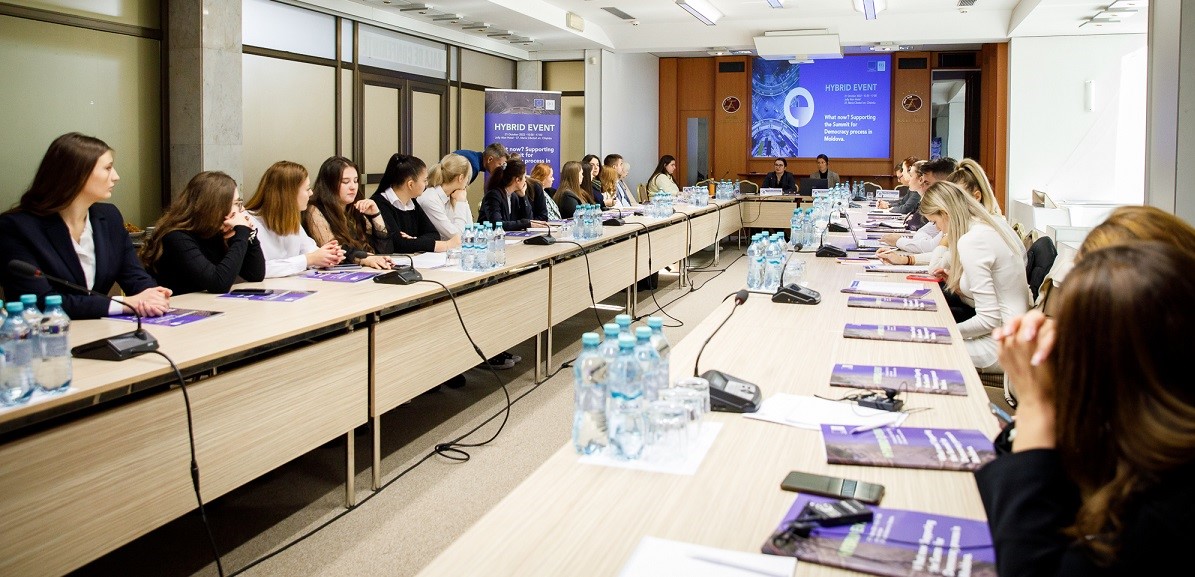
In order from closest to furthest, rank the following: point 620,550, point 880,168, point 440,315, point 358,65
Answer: point 620,550 < point 440,315 < point 358,65 < point 880,168

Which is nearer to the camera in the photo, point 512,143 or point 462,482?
point 462,482

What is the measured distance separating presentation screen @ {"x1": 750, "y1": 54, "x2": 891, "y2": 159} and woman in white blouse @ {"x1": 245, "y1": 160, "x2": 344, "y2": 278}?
35.5 feet

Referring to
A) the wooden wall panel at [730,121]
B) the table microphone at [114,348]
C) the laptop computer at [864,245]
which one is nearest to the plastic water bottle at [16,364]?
the table microphone at [114,348]

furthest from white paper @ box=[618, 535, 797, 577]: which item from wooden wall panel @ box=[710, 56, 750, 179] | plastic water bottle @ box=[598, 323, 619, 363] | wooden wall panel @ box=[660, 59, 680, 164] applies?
wooden wall panel @ box=[660, 59, 680, 164]

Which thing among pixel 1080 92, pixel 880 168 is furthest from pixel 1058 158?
pixel 880 168

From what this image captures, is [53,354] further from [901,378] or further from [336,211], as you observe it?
[336,211]

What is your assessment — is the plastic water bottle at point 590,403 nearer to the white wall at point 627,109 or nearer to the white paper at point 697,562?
the white paper at point 697,562

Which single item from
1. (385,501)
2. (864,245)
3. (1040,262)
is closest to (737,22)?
(864,245)

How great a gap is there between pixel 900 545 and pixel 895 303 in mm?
2340

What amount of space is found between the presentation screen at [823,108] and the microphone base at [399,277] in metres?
11.1

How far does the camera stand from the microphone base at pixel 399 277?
3.68m

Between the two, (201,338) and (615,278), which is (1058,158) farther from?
(201,338)

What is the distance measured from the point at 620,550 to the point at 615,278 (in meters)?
4.89

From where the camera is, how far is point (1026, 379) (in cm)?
126
